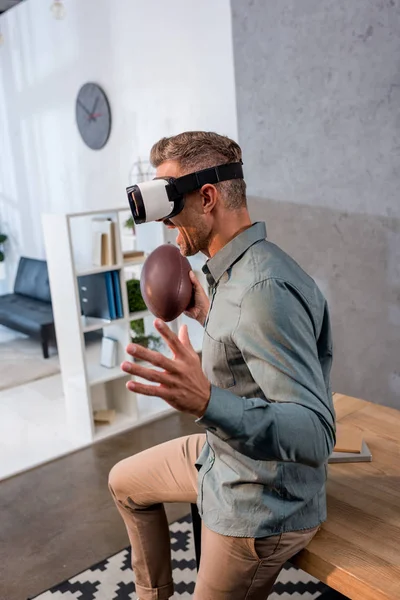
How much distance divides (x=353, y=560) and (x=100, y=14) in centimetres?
503

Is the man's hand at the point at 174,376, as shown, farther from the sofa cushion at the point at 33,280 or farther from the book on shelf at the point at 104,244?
the sofa cushion at the point at 33,280

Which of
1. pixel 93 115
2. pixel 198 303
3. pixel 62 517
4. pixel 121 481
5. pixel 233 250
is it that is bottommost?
pixel 62 517

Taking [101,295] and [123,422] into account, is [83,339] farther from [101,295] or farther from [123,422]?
[123,422]

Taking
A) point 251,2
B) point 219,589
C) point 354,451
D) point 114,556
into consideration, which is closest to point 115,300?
point 114,556

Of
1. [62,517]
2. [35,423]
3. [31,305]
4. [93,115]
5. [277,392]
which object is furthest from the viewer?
[31,305]

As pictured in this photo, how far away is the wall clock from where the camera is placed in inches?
217

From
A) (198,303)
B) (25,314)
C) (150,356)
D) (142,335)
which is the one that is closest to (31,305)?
(25,314)

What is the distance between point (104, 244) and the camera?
3.78m

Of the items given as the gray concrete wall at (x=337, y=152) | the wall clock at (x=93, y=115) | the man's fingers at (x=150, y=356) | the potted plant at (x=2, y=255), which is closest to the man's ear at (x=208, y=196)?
the man's fingers at (x=150, y=356)

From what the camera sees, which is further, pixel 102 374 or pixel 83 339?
pixel 102 374

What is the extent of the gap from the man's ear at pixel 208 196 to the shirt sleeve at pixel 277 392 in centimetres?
31

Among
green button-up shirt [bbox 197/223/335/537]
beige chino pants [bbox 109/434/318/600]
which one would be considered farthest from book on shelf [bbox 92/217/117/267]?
green button-up shirt [bbox 197/223/335/537]

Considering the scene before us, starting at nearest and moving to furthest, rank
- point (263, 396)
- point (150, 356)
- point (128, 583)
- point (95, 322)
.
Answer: point (150, 356), point (263, 396), point (128, 583), point (95, 322)

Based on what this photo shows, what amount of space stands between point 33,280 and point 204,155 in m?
5.36
